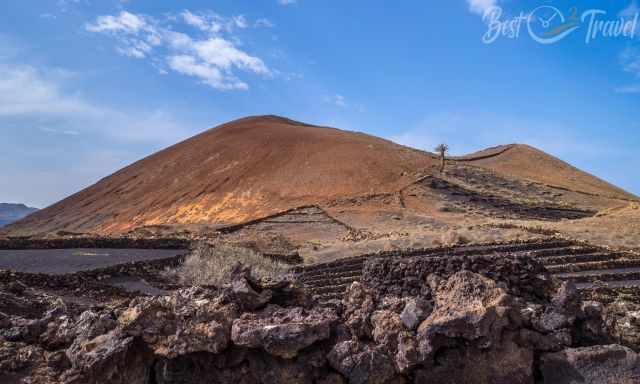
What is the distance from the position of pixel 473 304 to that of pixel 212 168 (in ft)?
148

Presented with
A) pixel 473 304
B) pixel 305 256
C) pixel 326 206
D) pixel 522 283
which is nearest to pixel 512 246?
pixel 305 256

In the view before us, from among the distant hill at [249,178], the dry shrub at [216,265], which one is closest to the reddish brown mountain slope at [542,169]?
the distant hill at [249,178]

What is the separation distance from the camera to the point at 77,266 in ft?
46.1

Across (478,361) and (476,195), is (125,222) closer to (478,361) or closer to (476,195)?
(476,195)

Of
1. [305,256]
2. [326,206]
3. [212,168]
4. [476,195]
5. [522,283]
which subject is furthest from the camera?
[212,168]

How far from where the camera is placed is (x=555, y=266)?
14.3 metres

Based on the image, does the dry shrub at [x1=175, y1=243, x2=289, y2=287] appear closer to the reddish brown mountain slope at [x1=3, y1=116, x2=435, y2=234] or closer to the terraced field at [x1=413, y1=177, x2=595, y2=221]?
the reddish brown mountain slope at [x1=3, y1=116, x2=435, y2=234]

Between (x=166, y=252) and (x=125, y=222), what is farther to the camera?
(x=125, y=222)

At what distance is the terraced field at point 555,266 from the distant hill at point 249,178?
669 inches

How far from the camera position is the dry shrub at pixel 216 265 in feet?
42.6

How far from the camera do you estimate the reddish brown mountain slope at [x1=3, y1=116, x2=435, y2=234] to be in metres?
37.8

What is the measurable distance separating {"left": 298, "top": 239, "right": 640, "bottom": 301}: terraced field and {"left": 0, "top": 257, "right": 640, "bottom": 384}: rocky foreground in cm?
772

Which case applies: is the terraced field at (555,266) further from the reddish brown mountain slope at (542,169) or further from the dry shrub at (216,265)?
the reddish brown mountain slope at (542,169)

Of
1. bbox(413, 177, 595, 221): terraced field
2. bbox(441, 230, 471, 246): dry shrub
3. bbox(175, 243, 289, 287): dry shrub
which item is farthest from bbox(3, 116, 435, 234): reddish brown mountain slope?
bbox(175, 243, 289, 287): dry shrub
